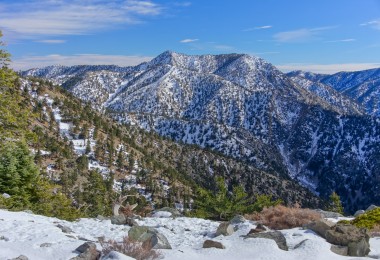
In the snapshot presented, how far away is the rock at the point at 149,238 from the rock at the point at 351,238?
5148 mm

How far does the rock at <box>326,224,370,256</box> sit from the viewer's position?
11062mm

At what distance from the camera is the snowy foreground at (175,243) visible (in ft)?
34.2

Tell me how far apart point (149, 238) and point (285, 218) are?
6.84 meters

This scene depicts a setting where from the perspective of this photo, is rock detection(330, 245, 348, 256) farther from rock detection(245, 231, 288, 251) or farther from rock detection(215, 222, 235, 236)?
rock detection(215, 222, 235, 236)

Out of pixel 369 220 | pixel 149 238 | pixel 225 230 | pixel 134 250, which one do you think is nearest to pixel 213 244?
pixel 149 238

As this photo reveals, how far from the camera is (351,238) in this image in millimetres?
11391

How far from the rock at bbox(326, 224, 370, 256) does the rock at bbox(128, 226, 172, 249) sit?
515 centimetres

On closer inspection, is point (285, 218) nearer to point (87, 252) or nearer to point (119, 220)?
point (119, 220)

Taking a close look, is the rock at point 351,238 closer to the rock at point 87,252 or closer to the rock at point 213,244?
the rock at point 213,244

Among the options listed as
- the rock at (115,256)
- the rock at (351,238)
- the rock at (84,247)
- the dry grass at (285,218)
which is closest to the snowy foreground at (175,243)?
the rock at (84,247)

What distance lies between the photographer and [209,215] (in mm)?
22359

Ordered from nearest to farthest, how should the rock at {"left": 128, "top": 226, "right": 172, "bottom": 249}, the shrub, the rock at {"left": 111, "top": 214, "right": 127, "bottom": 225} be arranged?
the rock at {"left": 128, "top": 226, "right": 172, "bottom": 249}, the shrub, the rock at {"left": 111, "top": 214, "right": 127, "bottom": 225}

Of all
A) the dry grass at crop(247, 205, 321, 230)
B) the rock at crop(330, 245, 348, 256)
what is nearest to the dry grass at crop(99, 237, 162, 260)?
the rock at crop(330, 245, 348, 256)

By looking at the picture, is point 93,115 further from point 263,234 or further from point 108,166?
point 263,234
